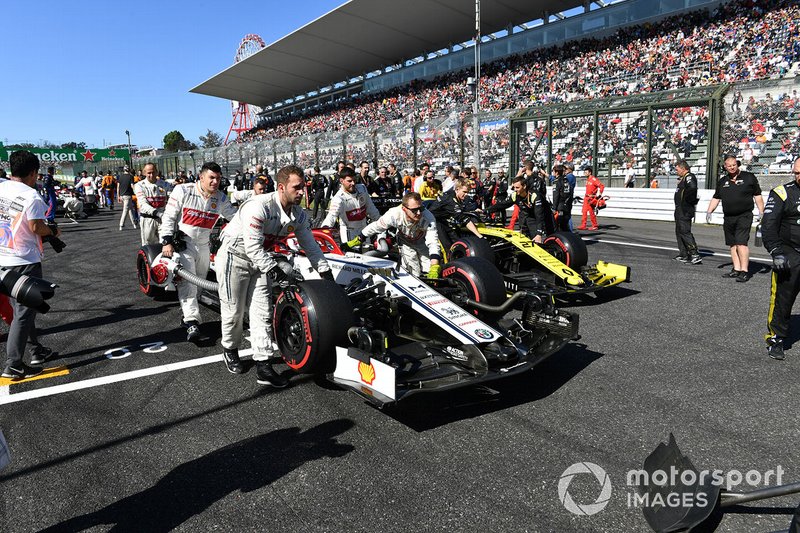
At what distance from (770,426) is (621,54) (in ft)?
89.0

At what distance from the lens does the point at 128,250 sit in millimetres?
11812

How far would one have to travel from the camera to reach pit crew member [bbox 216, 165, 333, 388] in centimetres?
426

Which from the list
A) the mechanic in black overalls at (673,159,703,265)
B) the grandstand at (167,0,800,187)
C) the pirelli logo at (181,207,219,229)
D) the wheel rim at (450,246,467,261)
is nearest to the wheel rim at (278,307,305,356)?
the pirelli logo at (181,207,219,229)

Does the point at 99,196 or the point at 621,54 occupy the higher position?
the point at 621,54

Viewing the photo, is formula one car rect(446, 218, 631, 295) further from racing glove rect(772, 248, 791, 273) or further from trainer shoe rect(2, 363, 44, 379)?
trainer shoe rect(2, 363, 44, 379)

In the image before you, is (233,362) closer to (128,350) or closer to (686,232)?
(128,350)

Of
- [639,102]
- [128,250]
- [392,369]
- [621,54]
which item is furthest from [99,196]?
[392,369]

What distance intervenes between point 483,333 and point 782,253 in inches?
106

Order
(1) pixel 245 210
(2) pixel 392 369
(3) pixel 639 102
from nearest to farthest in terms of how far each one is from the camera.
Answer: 1. (2) pixel 392 369
2. (1) pixel 245 210
3. (3) pixel 639 102

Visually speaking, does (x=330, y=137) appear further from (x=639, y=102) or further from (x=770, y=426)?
(x=770, y=426)

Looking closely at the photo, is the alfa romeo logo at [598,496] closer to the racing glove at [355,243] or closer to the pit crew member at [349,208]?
the racing glove at [355,243]

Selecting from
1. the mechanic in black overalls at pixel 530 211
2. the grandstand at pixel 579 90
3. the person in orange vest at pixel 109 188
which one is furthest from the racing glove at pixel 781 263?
the person in orange vest at pixel 109 188

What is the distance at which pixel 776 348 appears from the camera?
4594 mm

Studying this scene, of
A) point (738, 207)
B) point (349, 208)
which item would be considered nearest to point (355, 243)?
point (349, 208)
